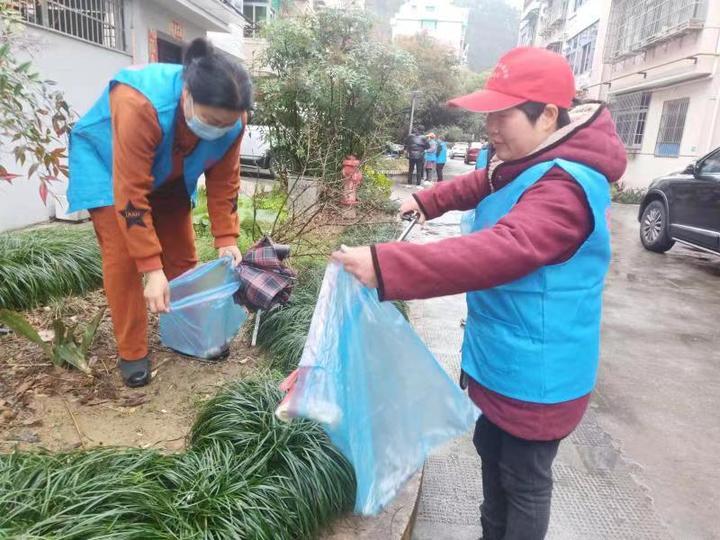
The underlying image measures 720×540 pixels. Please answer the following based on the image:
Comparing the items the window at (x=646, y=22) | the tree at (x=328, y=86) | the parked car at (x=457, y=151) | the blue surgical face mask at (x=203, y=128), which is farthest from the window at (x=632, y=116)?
the parked car at (x=457, y=151)

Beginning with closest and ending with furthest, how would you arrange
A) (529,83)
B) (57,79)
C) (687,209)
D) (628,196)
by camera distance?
1. (529,83)
2. (57,79)
3. (687,209)
4. (628,196)

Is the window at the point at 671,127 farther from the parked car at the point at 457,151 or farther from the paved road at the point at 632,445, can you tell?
the parked car at the point at 457,151

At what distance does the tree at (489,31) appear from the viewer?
3595 inches

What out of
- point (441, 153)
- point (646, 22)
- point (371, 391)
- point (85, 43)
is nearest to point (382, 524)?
point (371, 391)

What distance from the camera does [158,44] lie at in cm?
1027

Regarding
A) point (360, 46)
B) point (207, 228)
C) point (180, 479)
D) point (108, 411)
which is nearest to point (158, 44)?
point (360, 46)

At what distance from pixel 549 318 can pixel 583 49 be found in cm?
2689

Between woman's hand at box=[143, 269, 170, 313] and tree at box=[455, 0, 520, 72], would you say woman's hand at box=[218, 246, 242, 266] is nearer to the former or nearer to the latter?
woman's hand at box=[143, 269, 170, 313]

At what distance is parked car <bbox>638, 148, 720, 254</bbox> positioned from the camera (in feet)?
22.6

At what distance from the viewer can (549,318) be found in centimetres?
150

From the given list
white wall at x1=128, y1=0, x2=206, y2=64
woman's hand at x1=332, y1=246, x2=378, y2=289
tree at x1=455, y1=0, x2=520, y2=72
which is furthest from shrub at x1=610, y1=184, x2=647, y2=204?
tree at x1=455, y1=0, x2=520, y2=72

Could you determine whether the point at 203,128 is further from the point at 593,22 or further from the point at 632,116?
the point at 593,22

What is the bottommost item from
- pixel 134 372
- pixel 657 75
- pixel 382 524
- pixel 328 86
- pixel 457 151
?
pixel 457 151

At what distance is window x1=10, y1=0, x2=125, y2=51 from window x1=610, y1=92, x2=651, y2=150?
1401 cm
